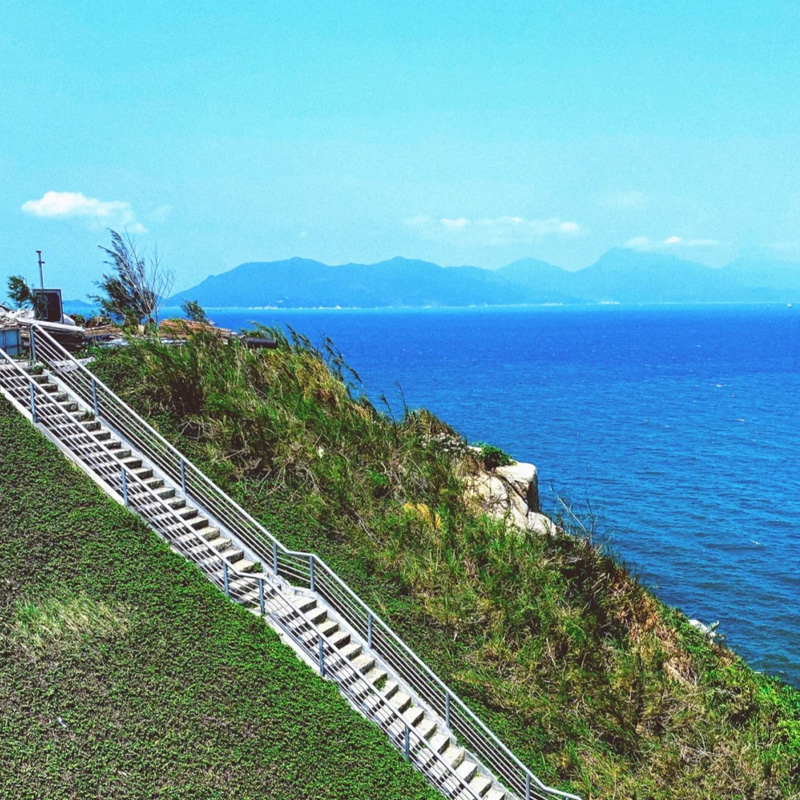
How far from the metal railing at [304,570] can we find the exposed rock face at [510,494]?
6.40m

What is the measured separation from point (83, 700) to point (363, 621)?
20.4 feet

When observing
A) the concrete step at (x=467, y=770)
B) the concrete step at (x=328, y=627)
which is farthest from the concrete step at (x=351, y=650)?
the concrete step at (x=467, y=770)

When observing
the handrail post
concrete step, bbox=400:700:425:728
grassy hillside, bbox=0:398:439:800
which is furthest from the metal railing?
grassy hillside, bbox=0:398:439:800

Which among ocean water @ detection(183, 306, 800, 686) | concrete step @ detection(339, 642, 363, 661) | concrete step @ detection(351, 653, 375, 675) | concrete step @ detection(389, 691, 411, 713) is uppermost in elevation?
concrete step @ detection(339, 642, 363, 661)

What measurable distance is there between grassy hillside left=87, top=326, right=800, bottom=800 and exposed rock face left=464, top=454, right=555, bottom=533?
886mm

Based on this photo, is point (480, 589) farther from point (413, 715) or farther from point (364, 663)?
point (413, 715)

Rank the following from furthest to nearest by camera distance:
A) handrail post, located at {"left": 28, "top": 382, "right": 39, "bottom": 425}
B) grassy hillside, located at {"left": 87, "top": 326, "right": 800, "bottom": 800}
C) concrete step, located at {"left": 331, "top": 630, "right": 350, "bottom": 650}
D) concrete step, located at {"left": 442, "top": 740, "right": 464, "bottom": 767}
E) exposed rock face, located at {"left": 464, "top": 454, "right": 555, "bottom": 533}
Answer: exposed rock face, located at {"left": 464, "top": 454, "right": 555, "bottom": 533} < handrail post, located at {"left": 28, "top": 382, "right": 39, "bottom": 425} < concrete step, located at {"left": 331, "top": 630, "right": 350, "bottom": 650} < grassy hillside, located at {"left": 87, "top": 326, "right": 800, "bottom": 800} < concrete step, located at {"left": 442, "top": 740, "right": 464, "bottom": 767}

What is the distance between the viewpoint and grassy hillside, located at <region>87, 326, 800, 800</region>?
52.1ft

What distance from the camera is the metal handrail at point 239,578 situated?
1431 centimetres

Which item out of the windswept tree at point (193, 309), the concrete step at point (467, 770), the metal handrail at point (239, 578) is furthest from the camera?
the windswept tree at point (193, 309)

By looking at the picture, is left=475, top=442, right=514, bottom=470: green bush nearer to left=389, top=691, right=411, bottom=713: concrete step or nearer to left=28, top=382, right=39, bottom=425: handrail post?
left=389, top=691, right=411, bottom=713: concrete step

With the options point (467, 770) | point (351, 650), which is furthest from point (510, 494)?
point (467, 770)

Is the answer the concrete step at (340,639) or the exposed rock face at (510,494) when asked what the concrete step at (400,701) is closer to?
the concrete step at (340,639)

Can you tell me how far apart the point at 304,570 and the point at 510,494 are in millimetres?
9207
